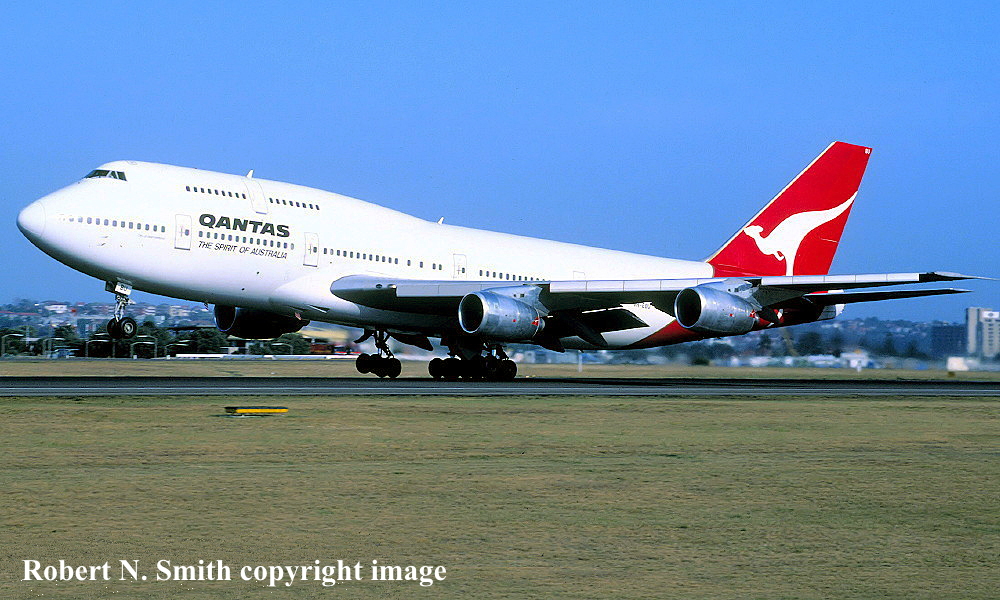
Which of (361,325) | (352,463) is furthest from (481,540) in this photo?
(361,325)

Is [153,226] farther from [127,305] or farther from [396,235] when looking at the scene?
[396,235]

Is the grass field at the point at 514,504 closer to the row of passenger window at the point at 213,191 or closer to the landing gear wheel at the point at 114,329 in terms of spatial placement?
the landing gear wheel at the point at 114,329

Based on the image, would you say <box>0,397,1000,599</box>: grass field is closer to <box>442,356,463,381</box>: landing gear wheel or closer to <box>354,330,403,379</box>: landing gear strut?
<box>442,356,463,381</box>: landing gear wheel

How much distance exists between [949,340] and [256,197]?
92.4ft

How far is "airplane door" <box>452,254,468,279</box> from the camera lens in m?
35.7

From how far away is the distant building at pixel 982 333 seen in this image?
1678 inches

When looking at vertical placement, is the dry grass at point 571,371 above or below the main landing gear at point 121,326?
below

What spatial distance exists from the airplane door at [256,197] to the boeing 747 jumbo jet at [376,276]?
0.06 metres

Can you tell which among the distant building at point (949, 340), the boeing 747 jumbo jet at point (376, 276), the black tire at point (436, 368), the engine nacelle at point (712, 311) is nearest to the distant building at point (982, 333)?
the distant building at point (949, 340)

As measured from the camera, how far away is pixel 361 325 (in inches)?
1332

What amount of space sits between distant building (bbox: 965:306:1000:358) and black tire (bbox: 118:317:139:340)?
30.7 meters

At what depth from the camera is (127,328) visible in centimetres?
2716

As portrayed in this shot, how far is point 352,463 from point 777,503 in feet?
15.8

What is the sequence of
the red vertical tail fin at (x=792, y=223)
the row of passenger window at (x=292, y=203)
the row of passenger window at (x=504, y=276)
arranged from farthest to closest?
the red vertical tail fin at (x=792, y=223) < the row of passenger window at (x=504, y=276) < the row of passenger window at (x=292, y=203)
